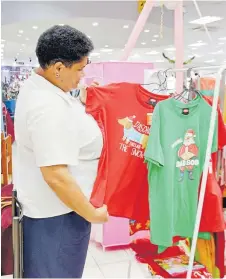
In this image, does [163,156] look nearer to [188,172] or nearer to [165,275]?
[188,172]

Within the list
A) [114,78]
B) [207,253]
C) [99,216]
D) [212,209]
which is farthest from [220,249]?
[114,78]

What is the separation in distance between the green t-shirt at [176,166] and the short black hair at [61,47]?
0.53 metres

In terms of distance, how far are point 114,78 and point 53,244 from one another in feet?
5.10

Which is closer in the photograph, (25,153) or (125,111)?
(25,153)

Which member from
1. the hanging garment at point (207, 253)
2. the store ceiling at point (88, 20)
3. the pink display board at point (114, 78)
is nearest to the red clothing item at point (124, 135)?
the hanging garment at point (207, 253)

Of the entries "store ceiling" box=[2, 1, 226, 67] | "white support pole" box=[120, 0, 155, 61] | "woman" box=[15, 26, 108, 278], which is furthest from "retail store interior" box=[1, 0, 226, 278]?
"store ceiling" box=[2, 1, 226, 67]

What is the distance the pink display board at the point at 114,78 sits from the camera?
259 cm

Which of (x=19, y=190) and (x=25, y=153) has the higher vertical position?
(x=25, y=153)

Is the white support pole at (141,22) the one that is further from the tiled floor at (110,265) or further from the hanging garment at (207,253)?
the tiled floor at (110,265)

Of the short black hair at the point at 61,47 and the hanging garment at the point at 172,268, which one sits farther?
the hanging garment at the point at 172,268

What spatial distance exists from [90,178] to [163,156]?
1.34ft

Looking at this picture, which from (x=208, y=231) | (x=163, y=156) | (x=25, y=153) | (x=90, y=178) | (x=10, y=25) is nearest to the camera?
(x=25, y=153)

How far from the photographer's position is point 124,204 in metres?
1.73

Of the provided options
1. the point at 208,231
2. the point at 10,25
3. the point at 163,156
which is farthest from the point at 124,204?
the point at 10,25
